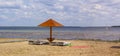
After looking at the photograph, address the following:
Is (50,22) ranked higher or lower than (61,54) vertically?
higher

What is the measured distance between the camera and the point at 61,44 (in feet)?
70.9

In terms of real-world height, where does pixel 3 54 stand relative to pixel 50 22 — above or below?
below

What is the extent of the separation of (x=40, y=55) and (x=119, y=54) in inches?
179

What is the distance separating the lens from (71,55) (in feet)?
53.3

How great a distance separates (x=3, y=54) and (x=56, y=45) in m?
6.12

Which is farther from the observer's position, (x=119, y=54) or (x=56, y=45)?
(x=56, y=45)

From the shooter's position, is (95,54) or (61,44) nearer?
(95,54)

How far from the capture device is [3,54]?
16.3m

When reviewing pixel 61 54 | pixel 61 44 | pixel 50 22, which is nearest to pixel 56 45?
pixel 61 44

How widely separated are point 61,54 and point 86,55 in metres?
1.45

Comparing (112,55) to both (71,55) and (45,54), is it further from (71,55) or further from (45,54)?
(45,54)

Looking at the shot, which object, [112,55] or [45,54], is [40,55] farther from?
[112,55]

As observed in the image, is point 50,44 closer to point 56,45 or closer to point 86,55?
point 56,45

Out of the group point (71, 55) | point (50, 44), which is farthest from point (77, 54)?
point (50, 44)
